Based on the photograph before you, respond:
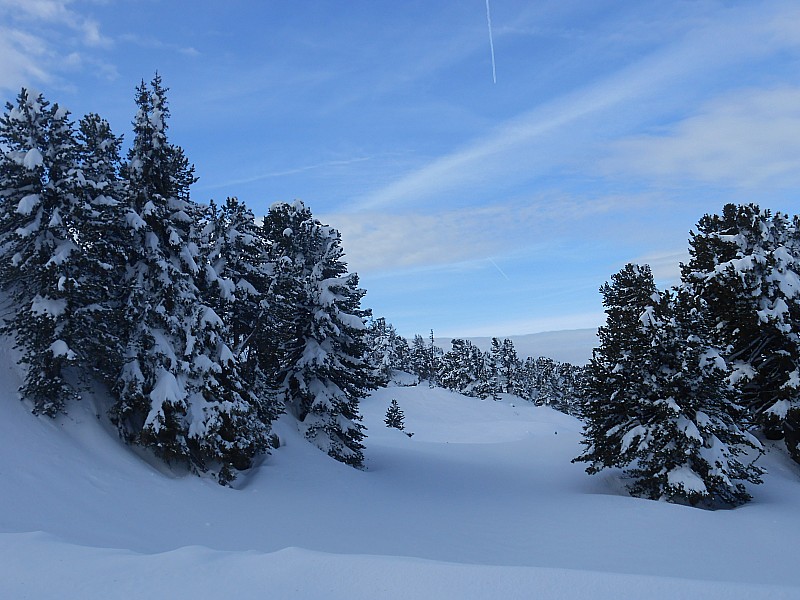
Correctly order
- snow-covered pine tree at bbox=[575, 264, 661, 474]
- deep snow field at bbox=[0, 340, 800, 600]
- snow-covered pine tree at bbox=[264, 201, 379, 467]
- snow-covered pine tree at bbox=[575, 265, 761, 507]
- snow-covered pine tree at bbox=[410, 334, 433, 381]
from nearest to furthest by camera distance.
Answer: deep snow field at bbox=[0, 340, 800, 600] → snow-covered pine tree at bbox=[575, 265, 761, 507] → snow-covered pine tree at bbox=[575, 264, 661, 474] → snow-covered pine tree at bbox=[264, 201, 379, 467] → snow-covered pine tree at bbox=[410, 334, 433, 381]

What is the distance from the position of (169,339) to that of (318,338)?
28.8 feet

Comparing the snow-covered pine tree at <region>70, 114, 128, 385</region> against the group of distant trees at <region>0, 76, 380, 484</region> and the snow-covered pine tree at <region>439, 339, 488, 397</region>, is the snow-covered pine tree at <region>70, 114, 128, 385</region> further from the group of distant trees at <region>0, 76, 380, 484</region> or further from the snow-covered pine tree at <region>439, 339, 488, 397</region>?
the snow-covered pine tree at <region>439, 339, 488, 397</region>

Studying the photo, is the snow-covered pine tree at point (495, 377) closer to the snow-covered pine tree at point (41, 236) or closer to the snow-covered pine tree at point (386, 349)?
the snow-covered pine tree at point (386, 349)

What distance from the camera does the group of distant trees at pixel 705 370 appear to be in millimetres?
17938

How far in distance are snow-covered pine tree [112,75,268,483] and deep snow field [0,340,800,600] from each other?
1.14 m

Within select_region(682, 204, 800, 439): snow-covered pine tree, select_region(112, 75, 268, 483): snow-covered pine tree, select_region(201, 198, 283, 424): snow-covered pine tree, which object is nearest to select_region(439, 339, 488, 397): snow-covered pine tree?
select_region(682, 204, 800, 439): snow-covered pine tree

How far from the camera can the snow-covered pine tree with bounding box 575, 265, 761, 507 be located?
17.6 metres

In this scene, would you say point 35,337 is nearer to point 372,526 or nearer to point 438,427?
point 372,526

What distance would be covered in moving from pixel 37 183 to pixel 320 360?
1275 cm

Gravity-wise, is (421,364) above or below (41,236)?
below

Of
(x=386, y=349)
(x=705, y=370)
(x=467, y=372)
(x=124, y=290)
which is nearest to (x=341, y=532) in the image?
(x=124, y=290)

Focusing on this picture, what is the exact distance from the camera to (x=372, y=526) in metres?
15.3

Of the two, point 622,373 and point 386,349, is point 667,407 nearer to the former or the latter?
point 622,373

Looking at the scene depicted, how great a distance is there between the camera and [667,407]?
57.8 ft
